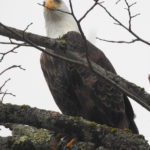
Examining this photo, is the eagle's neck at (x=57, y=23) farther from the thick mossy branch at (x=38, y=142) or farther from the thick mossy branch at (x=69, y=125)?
the thick mossy branch at (x=69, y=125)

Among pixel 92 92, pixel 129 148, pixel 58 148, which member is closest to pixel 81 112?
pixel 92 92

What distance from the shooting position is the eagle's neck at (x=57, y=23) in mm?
5363

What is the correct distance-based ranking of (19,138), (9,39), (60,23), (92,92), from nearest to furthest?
(9,39)
(19,138)
(92,92)
(60,23)

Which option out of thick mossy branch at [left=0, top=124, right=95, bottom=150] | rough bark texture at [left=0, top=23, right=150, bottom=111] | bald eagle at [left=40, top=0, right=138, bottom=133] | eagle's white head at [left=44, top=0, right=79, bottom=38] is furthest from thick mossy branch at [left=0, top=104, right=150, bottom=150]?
eagle's white head at [left=44, top=0, right=79, bottom=38]

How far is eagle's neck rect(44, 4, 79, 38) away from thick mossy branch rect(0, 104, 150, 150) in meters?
2.42

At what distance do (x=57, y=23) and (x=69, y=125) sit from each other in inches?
108

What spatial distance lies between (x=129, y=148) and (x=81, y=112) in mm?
1744

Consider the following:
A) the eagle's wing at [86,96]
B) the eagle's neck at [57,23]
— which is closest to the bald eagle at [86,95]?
the eagle's wing at [86,96]

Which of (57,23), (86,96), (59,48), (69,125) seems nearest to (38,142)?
(69,125)

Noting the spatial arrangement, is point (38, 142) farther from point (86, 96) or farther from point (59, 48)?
point (86, 96)

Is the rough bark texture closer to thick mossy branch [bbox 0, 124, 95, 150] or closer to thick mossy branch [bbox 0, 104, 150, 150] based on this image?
thick mossy branch [bbox 0, 104, 150, 150]

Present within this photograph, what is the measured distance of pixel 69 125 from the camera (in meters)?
3.04

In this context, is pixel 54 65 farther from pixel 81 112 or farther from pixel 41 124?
pixel 41 124

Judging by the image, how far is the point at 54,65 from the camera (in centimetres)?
477
